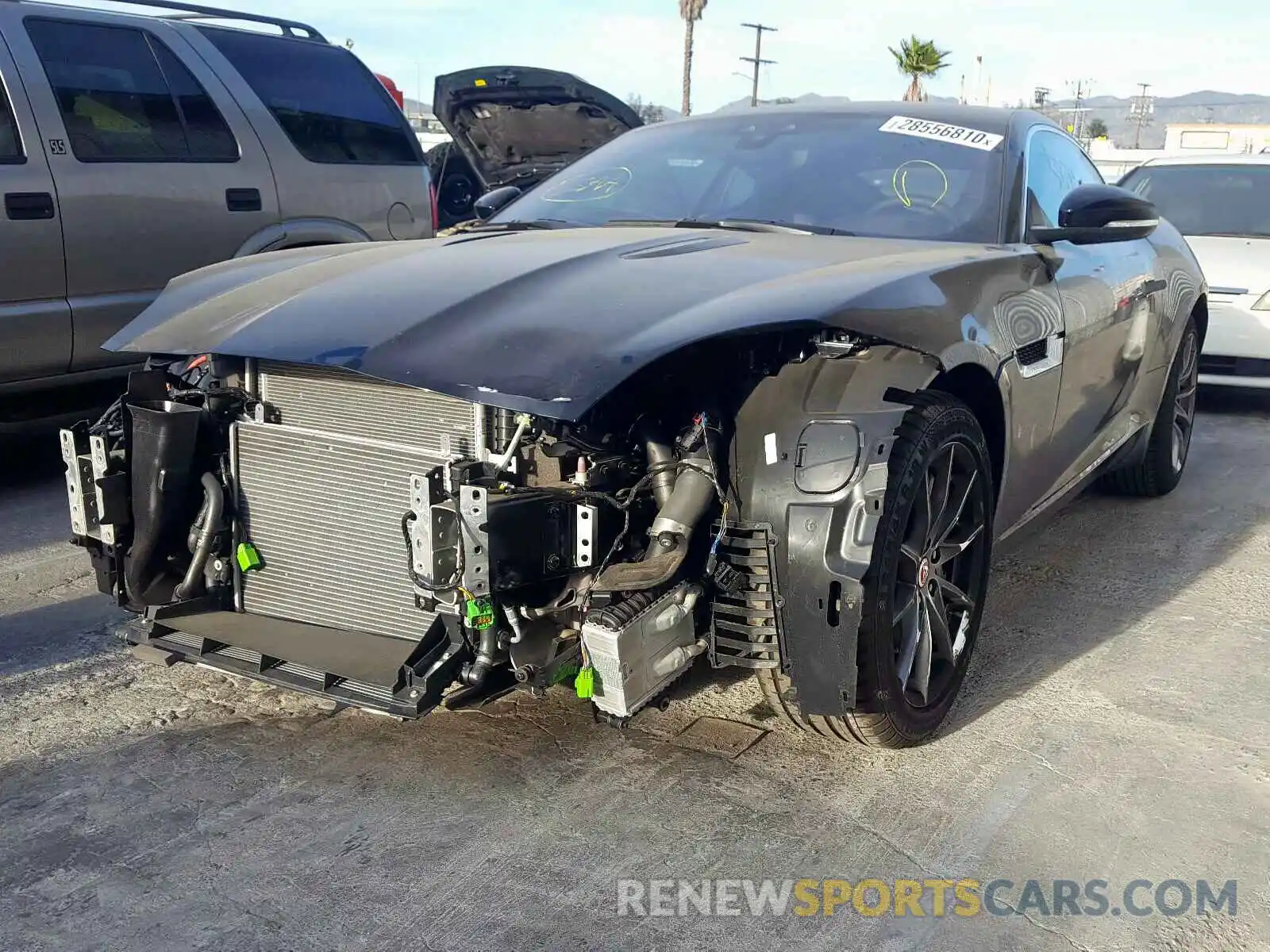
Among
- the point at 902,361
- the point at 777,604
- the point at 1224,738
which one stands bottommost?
the point at 1224,738

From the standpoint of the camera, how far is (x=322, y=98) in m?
6.09

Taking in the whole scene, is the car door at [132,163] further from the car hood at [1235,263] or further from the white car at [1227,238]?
the car hood at [1235,263]

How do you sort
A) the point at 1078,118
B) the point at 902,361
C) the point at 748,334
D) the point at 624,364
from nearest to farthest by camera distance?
the point at 624,364 < the point at 748,334 < the point at 902,361 < the point at 1078,118

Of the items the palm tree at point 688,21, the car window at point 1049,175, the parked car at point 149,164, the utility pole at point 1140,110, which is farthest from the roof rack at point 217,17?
the utility pole at point 1140,110

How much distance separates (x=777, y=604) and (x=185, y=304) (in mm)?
1696

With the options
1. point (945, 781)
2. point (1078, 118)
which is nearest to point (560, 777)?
point (945, 781)

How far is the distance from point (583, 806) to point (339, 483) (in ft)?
3.12

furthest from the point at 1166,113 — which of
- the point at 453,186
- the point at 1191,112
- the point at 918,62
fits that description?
the point at 453,186

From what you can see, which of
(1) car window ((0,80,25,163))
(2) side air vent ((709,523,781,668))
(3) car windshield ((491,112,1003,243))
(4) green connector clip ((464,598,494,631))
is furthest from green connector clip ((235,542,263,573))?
(1) car window ((0,80,25,163))

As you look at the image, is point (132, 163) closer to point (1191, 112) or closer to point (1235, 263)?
point (1235, 263)

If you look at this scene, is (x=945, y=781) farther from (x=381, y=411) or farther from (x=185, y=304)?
(x=185, y=304)

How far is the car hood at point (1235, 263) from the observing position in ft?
23.9

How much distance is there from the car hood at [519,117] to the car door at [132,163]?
312 centimetres

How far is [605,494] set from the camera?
256 cm
